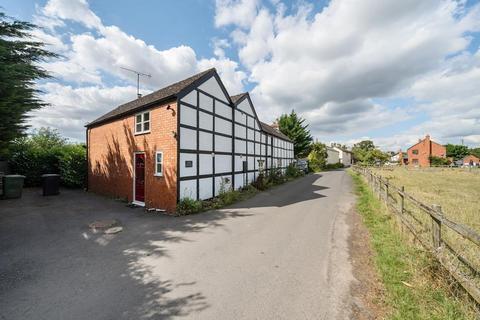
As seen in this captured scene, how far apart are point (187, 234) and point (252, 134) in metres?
10.9

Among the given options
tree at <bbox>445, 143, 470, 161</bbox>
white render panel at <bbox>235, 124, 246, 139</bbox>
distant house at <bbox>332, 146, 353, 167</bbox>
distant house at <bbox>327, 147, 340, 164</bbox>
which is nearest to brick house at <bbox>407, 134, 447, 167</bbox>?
distant house at <bbox>332, 146, 353, 167</bbox>

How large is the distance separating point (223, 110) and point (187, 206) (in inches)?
239

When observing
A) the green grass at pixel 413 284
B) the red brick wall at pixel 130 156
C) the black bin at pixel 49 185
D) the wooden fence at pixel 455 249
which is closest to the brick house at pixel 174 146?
the red brick wall at pixel 130 156

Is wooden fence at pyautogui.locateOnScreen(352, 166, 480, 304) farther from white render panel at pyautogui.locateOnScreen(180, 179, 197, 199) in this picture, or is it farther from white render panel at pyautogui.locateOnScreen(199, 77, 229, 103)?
white render panel at pyautogui.locateOnScreen(199, 77, 229, 103)

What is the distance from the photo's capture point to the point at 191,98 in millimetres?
9461

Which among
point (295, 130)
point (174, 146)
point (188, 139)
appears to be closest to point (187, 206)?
point (174, 146)

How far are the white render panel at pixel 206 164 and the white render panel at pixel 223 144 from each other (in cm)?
91

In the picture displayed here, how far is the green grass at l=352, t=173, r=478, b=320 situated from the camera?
282 centimetres

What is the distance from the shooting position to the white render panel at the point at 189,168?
28.8ft

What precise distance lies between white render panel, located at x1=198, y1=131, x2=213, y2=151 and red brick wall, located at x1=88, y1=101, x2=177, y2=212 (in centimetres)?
163

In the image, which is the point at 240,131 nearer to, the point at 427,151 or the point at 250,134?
the point at 250,134

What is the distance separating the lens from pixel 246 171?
1462 cm

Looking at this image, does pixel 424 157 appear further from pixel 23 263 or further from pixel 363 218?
pixel 23 263

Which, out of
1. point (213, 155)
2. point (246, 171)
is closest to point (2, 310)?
point (213, 155)
